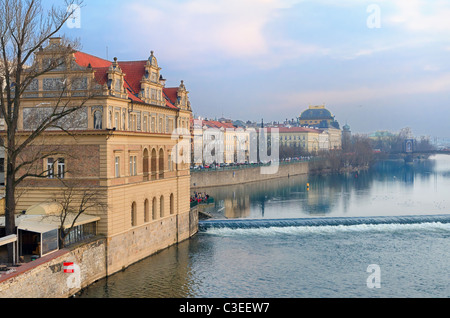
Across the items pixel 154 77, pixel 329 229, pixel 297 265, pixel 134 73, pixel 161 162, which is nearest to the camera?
pixel 297 265

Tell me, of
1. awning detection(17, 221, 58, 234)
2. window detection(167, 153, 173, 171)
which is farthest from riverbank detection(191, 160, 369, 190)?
awning detection(17, 221, 58, 234)

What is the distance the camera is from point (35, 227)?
22.9 meters

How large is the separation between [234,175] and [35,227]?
6215 centimetres

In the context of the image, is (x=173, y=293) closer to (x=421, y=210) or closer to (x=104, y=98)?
(x=104, y=98)

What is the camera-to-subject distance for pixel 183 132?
37656mm

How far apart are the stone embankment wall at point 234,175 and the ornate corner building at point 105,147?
41.1 metres

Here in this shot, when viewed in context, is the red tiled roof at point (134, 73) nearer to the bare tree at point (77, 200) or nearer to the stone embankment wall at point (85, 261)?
the stone embankment wall at point (85, 261)

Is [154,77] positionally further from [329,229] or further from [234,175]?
[234,175]

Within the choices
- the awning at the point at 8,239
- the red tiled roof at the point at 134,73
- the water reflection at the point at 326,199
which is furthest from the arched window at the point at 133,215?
the water reflection at the point at 326,199

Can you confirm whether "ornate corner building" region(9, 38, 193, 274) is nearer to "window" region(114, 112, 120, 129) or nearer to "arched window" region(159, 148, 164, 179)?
"window" region(114, 112, 120, 129)

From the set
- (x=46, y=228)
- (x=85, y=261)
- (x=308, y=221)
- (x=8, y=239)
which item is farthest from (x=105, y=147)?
(x=308, y=221)

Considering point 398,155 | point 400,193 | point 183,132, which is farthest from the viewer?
point 398,155
